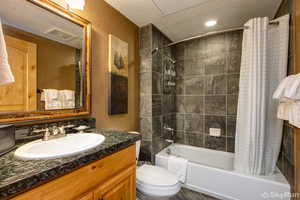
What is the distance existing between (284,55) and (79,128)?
2110mm

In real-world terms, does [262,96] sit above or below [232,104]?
above

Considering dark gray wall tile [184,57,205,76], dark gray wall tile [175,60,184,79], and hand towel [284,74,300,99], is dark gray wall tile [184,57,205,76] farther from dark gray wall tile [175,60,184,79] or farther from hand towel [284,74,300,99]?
hand towel [284,74,300,99]

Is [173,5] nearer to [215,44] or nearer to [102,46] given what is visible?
[102,46]

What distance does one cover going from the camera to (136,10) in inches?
64.9

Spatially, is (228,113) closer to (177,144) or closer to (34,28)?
(177,144)

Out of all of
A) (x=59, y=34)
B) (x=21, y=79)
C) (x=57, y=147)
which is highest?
(x=59, y=34)

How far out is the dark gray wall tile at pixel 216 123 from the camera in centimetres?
219

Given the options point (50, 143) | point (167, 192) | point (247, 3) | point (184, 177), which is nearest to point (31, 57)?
point (50, 143)

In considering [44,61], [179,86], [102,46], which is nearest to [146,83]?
[102,46]

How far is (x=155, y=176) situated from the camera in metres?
1.44

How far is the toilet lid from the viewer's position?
1.33 metres

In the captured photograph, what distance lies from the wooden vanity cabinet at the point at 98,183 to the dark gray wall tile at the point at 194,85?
69.4 inches

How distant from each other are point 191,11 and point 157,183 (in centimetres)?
201

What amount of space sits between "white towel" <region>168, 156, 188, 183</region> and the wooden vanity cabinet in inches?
37.2
